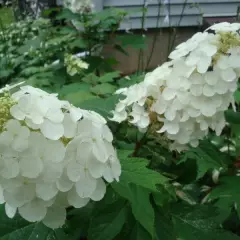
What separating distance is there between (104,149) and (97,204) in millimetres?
309

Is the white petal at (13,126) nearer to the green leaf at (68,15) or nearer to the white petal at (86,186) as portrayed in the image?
the white petal at (86,186)

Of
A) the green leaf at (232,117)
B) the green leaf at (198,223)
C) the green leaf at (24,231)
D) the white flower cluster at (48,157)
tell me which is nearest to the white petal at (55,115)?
the white flower cluster at (48,157)

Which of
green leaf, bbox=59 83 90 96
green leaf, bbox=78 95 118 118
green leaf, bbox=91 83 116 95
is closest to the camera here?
green leaf, bbox=78 95 118 118

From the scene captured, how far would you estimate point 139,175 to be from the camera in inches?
48.3

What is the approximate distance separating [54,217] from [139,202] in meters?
0.25

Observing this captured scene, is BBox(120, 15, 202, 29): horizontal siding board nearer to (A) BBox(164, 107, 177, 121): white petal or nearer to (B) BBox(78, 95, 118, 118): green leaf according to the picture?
(B) BBox(78, 95, 118, 118): green leaf

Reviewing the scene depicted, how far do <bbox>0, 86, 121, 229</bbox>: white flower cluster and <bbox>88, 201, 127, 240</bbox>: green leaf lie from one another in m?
0.20

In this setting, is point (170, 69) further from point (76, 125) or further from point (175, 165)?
point (76, 125)

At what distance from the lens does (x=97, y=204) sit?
1.35m

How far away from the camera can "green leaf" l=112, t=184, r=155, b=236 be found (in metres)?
1.21

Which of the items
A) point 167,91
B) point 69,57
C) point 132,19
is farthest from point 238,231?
point 132,19

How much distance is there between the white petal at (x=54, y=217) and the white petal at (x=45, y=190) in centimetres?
8

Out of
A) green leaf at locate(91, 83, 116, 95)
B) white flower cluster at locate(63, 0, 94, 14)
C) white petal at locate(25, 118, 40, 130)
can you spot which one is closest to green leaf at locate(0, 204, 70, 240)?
white petal at locate(25, 118, 40, 130)

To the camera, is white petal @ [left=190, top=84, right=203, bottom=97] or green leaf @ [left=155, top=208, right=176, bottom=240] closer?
green leaf @ [left=155, top=208, right=176, bottom=240]
